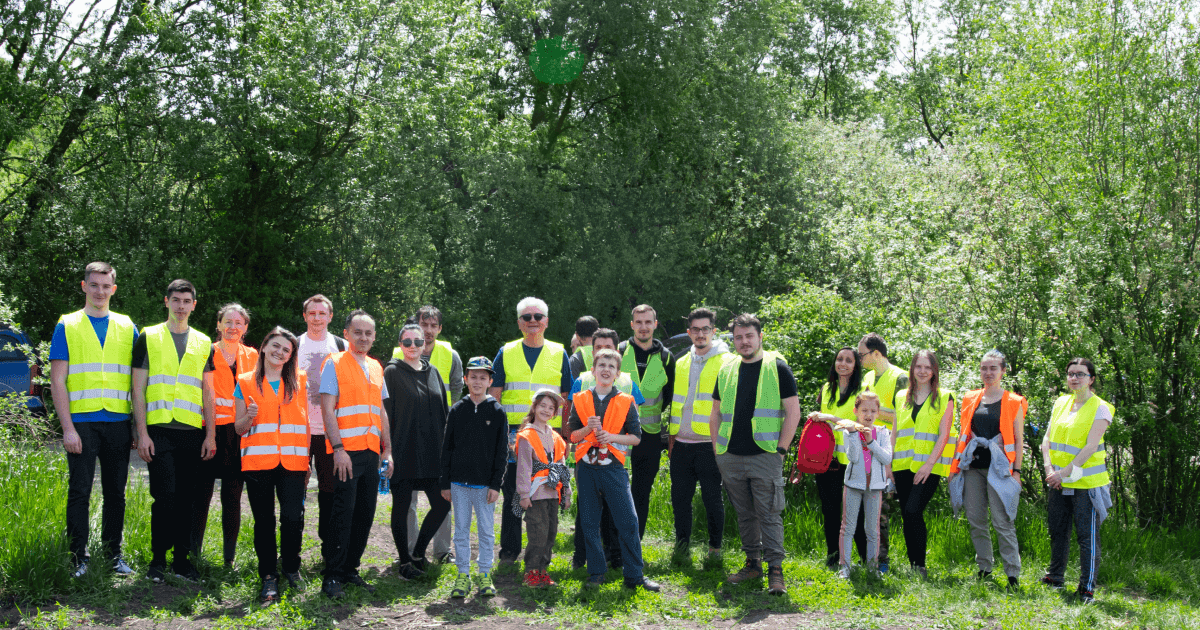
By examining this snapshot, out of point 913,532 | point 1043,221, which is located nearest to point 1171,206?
point 1043,221

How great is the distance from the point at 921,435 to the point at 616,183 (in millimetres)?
11960

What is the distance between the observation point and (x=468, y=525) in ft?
20.1

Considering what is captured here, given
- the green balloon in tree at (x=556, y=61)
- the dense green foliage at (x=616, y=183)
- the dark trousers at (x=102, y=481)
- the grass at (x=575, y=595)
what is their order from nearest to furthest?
the grass at (x=575, y=595) < the dark trousers at (x=102, y=481) < the dense green foliage at (x=616, y=183) < the green balloon in tree at (x=556, y=61)

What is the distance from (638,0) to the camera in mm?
19438

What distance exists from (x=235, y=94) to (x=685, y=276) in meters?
8.54

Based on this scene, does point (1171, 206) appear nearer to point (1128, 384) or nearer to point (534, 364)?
point (1128, 384)

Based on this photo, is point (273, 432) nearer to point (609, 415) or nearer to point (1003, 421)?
point (609, 415)

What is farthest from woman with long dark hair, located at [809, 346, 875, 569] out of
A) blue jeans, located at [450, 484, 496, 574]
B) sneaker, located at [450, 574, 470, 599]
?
sneaker, located at [450, 574, 470, 599]

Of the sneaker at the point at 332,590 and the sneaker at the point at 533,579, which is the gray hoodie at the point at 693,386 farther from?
the sneaker at the point at 332,590

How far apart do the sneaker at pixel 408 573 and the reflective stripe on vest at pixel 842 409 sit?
331 centimetres

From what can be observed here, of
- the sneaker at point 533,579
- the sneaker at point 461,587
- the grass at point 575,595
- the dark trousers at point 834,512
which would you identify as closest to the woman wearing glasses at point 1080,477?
the grass at point 575,595

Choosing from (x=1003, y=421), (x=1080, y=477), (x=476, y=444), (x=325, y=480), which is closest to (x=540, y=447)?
(x=476, y=444)

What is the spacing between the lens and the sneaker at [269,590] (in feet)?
18.3

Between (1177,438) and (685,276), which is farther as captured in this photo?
(685,276)
